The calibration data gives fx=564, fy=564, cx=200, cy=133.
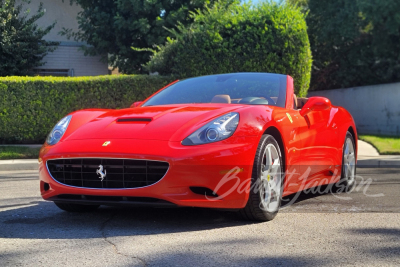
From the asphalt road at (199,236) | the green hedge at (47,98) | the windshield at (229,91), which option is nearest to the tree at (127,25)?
the green hedge at (47,98)

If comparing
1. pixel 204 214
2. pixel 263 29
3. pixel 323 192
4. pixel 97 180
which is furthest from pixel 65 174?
pixel 263 29

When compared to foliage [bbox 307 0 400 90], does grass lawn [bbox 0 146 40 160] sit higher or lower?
lower

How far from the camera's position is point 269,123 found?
15.4ft

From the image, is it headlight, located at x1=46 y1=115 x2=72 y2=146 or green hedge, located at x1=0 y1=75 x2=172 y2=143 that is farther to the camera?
green hedge, located at x1=0 y1=75 x2=172 y2=143

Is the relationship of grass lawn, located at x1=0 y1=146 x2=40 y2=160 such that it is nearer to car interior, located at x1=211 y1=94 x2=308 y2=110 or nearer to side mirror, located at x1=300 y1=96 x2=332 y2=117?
car interior, located at x1=211 y1=94 x2=308 y2=110

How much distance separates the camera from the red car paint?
4156 mm

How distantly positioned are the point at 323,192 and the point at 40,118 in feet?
29.5

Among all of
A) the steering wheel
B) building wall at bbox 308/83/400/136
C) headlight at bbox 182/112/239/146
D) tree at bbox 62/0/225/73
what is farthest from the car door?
building wall at bbox 308/83/400/136

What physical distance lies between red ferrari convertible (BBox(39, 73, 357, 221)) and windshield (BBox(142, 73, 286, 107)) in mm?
98

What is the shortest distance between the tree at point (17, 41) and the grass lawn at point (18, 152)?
6134 mm

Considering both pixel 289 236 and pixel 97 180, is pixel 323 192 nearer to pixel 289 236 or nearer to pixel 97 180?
pixel 289 236

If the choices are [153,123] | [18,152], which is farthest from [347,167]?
[18,152]

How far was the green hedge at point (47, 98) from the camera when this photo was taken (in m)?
13.5

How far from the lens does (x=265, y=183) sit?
459cm
